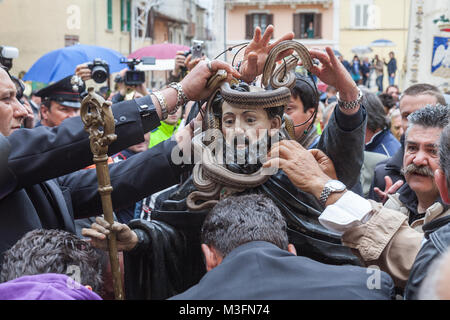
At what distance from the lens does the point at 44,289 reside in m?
1.75

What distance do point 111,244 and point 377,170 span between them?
2410 mm

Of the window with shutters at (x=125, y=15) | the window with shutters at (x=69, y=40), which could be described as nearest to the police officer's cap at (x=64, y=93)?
the window with shutters at (x=69, y=40)

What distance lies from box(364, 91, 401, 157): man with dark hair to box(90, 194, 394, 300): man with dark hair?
332 centimetres

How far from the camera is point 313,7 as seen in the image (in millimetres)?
37000

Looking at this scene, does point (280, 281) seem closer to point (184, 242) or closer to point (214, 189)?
point (214, 189)

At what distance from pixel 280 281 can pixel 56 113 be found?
3.84m

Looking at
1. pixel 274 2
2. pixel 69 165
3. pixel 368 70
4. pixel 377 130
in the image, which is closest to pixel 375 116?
pixel 377 130

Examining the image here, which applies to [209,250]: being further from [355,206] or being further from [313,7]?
[313,7]

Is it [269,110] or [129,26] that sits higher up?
[129,26]

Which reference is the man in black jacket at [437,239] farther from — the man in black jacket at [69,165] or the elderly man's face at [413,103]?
the elderly man's face at [413,103]

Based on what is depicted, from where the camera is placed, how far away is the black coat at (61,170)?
252cm

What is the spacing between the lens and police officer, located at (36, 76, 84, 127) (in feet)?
16.8
